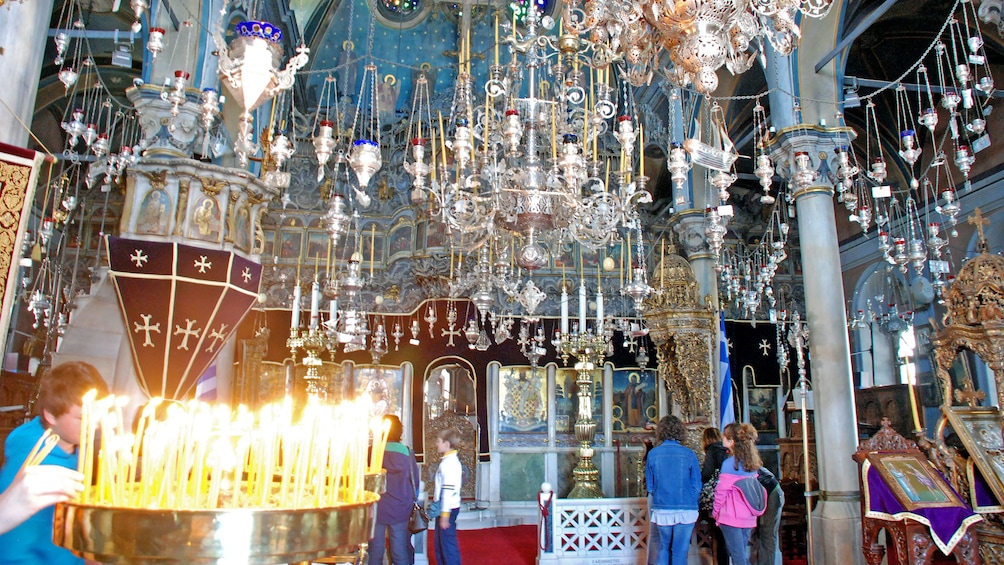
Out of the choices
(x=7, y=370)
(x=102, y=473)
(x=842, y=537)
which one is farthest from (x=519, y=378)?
(x=102, y=473)

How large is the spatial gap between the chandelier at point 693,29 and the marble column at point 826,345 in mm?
2927

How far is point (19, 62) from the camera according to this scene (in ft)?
12.5

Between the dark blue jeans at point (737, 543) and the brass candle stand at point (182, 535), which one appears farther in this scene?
the dark blue jeans at point (737, 543)

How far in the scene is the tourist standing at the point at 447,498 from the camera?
17.0ft

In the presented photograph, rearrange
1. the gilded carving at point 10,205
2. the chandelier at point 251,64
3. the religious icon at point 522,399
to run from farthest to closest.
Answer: the religious icon at point 522,399 → the chandelier at point 251,64 → the gilded carving at point 10,205

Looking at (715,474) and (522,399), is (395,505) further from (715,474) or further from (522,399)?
(522,399)

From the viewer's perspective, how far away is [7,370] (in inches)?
428

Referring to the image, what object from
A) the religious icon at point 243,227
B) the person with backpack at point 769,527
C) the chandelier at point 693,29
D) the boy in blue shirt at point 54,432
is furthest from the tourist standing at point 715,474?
the boy in blue shirt at point 54,432

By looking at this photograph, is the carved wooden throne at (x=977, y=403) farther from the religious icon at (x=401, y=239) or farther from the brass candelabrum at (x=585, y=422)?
the religious icon at (x=401, y=239)

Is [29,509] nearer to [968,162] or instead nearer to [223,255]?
[223,255]

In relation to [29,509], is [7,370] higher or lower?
higher

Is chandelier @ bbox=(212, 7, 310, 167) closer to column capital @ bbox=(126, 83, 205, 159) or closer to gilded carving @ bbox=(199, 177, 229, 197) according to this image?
gilded carving @ bbox=(199, 177, 229, 197)

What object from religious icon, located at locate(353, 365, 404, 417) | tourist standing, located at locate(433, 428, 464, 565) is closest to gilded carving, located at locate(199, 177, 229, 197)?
tourist standing, located at locate(433, 428, 464, 565)

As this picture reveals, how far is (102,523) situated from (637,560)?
607 centimetres
